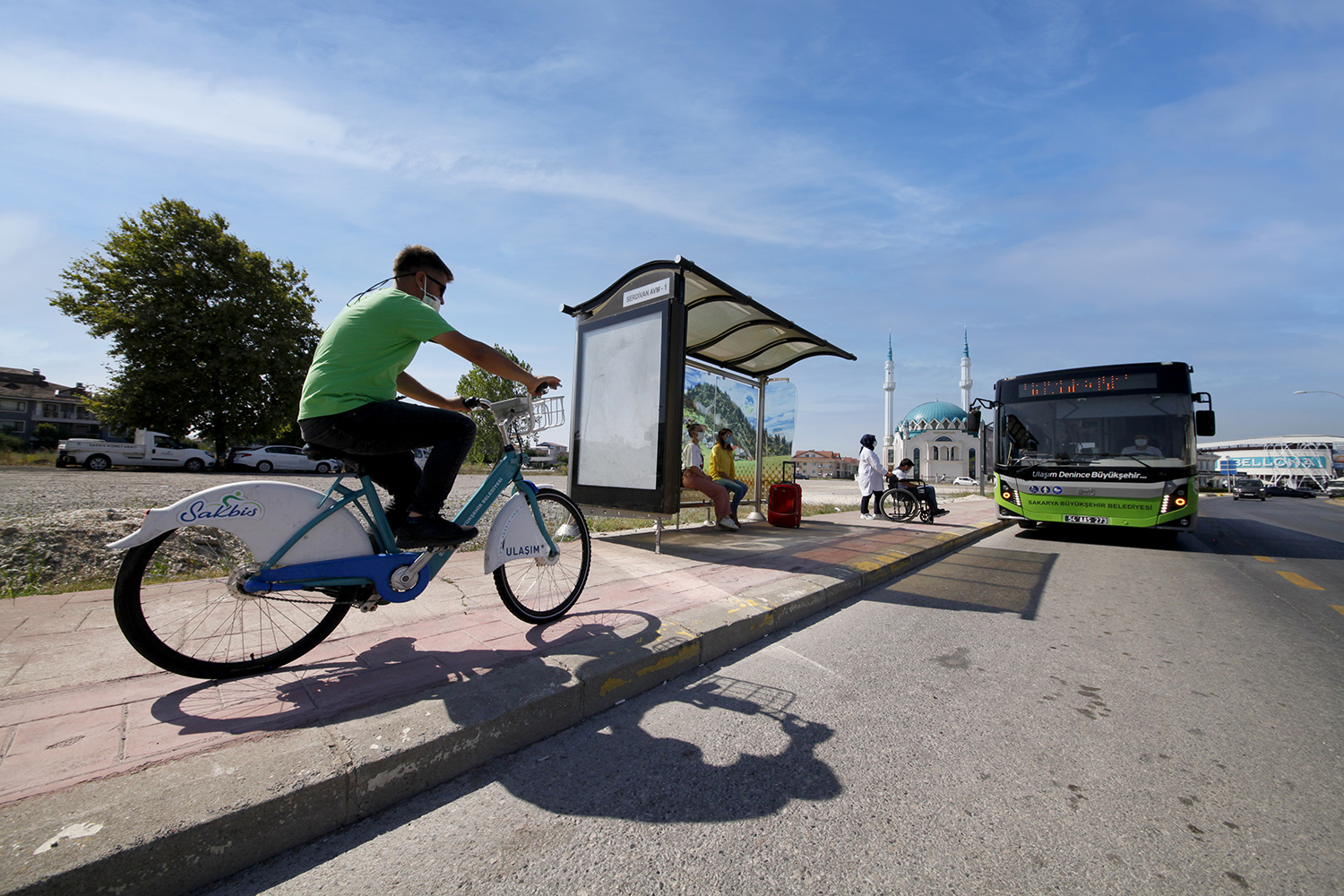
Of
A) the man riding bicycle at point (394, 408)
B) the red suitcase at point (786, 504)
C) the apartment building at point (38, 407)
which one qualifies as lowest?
the red suitcase at point (786, 504)

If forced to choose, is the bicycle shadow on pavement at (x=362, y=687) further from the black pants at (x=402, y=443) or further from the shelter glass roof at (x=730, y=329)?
the shelter glass roof at (x=730, y=329)

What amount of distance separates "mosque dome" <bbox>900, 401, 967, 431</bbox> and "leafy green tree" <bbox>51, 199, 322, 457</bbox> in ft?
253

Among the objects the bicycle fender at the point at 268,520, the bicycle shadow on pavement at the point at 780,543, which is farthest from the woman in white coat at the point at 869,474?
the bicycle fender at the point at 268,520

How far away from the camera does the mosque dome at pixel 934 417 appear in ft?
266

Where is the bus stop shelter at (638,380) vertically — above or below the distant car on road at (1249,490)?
above

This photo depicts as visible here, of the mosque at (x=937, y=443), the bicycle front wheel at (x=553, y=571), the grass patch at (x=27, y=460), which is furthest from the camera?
the mosque at (x=937, y=443)

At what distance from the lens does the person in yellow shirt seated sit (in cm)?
880

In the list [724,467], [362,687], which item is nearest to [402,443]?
[362,687]

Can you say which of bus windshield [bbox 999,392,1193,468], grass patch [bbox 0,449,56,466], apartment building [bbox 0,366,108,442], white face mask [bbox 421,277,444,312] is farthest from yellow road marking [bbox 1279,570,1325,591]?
apartment building [bbox 0,366,108,442]

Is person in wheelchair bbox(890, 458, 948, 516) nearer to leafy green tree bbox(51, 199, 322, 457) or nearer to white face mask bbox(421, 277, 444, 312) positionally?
white face mask bbox(421, 277, 444, 312)

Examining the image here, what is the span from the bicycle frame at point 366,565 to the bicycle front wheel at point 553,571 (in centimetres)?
47

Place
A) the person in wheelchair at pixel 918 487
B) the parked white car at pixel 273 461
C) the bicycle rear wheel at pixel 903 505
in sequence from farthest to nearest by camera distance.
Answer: the parked white car at pixel 273 461 → the person in wheelchair at pixel 918 487 → the bicycle rear wheel at pixel 903 505

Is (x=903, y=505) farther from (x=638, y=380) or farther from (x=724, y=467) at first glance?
(x=638, y=380)

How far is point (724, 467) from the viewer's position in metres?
8.98
